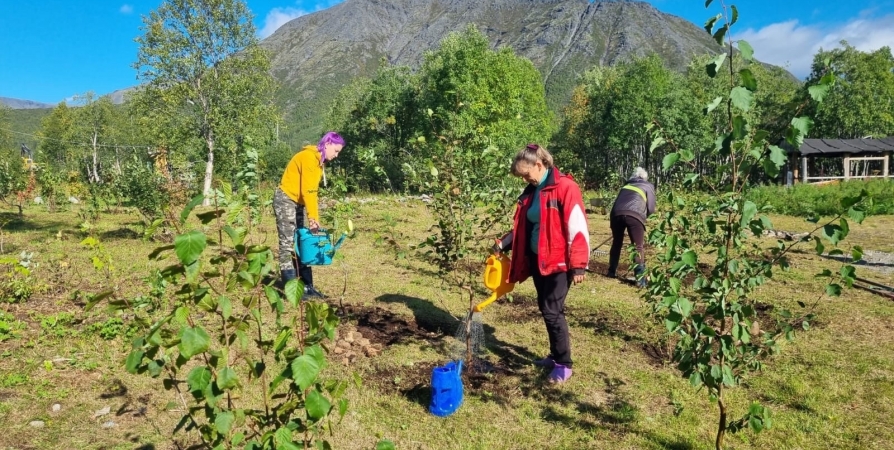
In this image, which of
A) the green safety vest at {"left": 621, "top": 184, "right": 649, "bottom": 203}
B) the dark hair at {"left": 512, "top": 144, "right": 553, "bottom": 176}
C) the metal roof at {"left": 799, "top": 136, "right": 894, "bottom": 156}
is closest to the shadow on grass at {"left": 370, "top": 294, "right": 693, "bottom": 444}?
the dark hair at {"left": 512, "top": 144, "right": 553, "bottom": 176}

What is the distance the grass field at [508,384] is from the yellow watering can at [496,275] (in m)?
0.70

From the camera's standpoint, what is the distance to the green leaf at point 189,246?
4.58 feet

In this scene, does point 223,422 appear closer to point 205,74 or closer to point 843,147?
point 205,74

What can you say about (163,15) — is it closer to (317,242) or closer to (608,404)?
(317,242)

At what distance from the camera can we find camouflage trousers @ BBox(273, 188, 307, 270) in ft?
19.6

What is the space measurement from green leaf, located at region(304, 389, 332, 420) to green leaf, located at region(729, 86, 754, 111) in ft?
5.81

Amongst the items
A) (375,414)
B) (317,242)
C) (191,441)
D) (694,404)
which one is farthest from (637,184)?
(191,441)

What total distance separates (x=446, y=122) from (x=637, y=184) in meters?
3.52

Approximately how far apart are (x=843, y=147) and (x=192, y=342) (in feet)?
124

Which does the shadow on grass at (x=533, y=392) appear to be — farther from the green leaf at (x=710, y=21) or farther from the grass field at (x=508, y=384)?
the green leaf at (x=710, y=21)

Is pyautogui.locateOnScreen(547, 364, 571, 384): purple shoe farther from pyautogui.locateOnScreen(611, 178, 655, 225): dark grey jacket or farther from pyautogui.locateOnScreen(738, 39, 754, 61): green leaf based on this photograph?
pyautogui.locateOnScreen(611, 178, 655, 225): dark grey jacket

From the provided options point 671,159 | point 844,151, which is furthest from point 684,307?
point 844,151

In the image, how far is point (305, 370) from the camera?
1.53 meters

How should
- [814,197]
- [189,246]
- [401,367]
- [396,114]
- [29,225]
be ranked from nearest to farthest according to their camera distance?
[189,246] < [401,367] < [29,225] < [814,197] < [396,114]
